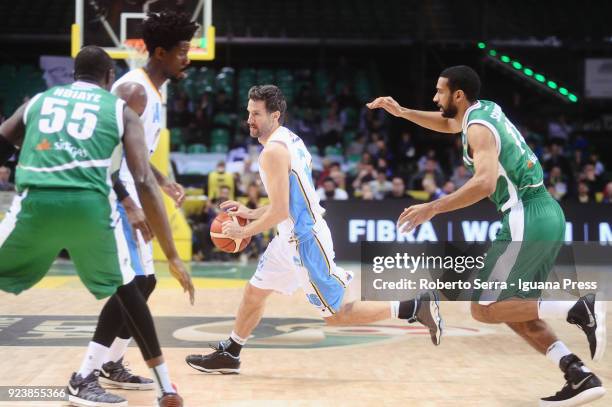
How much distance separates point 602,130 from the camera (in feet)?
72.7

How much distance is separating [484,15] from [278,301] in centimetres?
1420

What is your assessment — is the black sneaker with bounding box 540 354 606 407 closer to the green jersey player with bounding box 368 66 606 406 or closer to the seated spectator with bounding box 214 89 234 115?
the green jersey player with bounding box 368 66 606 406

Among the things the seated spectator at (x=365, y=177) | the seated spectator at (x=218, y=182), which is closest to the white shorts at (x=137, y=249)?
the seated spectator at (x=218, y=182)

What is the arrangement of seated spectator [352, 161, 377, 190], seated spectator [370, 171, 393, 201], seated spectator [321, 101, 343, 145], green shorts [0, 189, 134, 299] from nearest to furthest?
green shorts [0, 189, 134, 299]
seated spectator [370, 171, 393, 201]
seated spectator [352, 161, 377, 190]
seated spectator [321, 101, 343, 145]

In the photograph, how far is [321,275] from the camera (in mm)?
5398

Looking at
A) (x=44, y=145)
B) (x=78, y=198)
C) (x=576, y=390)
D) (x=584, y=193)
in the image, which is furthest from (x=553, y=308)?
(x=584, y=193)

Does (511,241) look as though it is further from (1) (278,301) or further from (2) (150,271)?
(1) (278,301)

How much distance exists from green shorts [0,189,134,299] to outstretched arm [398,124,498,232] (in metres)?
1.60

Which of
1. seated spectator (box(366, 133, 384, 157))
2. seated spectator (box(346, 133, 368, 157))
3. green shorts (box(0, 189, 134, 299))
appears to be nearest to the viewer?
green shorts (box(0, 189, 134, 299))

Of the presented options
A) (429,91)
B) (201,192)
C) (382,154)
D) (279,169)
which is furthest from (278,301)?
(429,91)

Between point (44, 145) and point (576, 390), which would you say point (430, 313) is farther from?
point (44, 145)

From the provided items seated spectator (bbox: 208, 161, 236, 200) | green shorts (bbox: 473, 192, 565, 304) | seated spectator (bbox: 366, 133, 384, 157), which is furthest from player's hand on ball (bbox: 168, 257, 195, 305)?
seated spectator (bbox: 366, 133, 384, 157)

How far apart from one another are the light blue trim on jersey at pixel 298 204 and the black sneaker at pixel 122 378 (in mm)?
1262

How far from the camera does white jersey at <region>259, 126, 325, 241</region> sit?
548 cm
